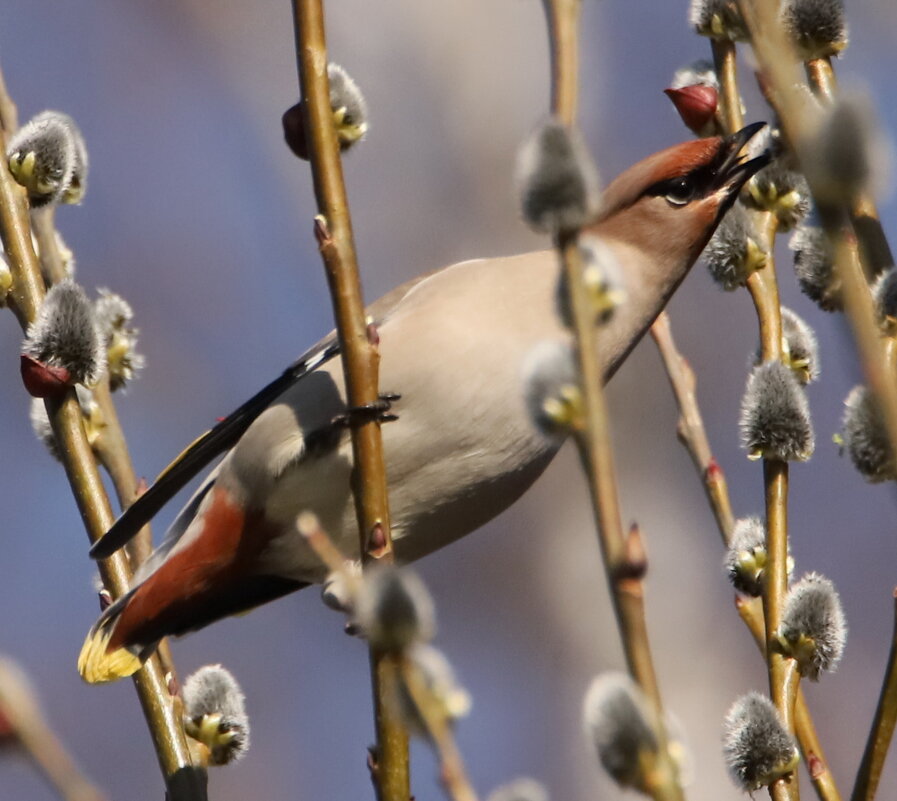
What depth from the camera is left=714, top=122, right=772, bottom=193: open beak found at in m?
2.99

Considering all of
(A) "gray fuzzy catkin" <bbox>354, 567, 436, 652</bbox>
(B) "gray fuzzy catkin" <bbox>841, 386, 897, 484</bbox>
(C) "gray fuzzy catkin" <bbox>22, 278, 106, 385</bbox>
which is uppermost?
(C) "gray fuzzy catkin" <bbox>22, 278, 106, 385</bbox>

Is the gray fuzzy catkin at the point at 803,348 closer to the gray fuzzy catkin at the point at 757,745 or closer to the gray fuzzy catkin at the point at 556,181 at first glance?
the gray fuzzy catkin at the point at 757,745

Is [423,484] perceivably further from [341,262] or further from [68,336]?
[341,262]

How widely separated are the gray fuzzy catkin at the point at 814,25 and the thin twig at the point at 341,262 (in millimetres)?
767

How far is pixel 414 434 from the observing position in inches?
119

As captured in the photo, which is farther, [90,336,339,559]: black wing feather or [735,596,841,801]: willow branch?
[90,336,339,559]: black wing feather

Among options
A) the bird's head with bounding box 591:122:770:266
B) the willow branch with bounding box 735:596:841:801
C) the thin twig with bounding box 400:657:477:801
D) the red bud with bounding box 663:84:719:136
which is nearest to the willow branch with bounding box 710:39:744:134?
the red bud with bounding box 663:84:719:136

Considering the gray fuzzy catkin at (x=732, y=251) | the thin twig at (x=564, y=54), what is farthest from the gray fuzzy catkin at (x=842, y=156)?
the gray fuzzy catkin at (x=732, y=251)

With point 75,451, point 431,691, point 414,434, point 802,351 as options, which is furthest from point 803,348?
point 431,691

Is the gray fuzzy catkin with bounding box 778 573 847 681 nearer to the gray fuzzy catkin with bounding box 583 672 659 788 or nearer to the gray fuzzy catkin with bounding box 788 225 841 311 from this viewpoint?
the gray fuzzy catkin with bounding box 788 225 841 311

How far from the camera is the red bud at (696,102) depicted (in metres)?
2.59

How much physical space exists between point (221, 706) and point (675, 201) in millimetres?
1661

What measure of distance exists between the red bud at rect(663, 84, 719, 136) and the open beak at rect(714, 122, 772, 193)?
150 millimetres

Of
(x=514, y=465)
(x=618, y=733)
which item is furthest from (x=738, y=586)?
(x=618, y=733)
